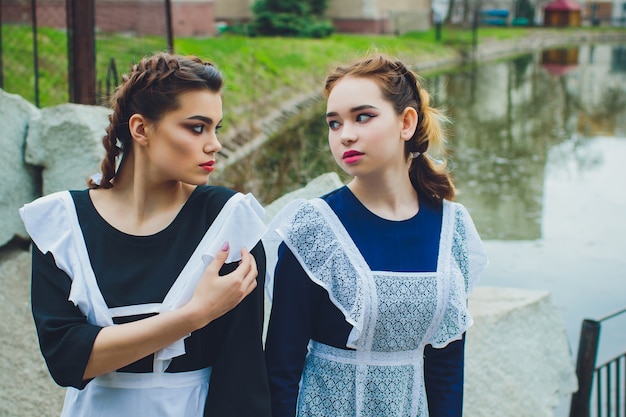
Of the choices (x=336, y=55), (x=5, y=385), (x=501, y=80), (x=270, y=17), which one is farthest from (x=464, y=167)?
(x=270, y=17)

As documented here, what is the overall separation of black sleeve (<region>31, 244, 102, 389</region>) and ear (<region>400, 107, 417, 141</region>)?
925mm

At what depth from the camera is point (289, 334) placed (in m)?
2.01

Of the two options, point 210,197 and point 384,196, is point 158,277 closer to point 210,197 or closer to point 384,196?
point 210,197

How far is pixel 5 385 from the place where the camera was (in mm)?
3691

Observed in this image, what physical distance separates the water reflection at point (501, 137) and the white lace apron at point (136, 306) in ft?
3.79

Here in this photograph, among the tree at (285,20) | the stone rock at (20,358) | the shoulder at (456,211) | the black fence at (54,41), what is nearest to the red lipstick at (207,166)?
the shoulder at (456,211)

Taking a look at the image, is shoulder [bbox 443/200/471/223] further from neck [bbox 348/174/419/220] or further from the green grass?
the green grass

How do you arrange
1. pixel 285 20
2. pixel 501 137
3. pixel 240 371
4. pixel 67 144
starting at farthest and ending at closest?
pixel 285 20, pixel 501 137, pixel 67 144, pixel 240 371

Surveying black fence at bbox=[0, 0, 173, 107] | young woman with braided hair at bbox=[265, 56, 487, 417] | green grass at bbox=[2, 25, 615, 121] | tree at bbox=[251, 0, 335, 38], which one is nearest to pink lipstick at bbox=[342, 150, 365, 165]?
young woman with braided hair at bbox=[265, 56, 487, 417]

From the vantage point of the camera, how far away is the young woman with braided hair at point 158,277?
181 centimetres

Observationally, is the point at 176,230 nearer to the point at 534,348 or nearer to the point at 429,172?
the point at 429,172

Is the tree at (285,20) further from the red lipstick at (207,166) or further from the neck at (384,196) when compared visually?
the red lipstick at (207,166)

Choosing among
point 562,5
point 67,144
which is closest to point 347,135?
point 67,144

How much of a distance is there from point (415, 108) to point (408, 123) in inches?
2.3
